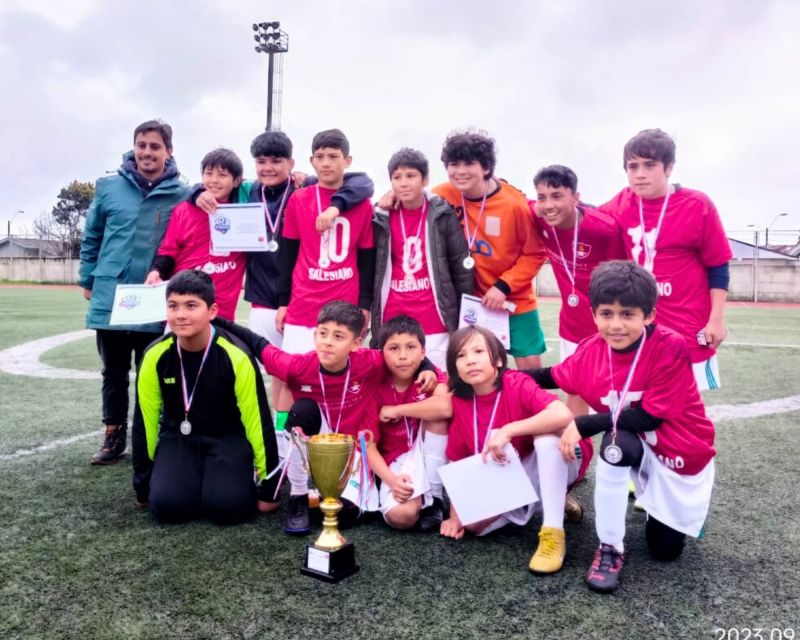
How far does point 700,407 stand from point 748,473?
50.6 inches

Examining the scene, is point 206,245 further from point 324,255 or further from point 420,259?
point 420,259

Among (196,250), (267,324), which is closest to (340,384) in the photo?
(267,324)

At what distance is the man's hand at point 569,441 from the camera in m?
2.58

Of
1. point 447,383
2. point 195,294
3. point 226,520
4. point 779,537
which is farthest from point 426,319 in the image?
point 779,537

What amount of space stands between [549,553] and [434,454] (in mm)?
801

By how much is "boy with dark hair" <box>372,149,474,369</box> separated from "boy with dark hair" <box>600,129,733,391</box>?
932mm

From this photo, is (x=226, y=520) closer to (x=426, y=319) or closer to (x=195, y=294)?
(x=195, y=294)

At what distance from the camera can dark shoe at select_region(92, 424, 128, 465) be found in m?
3.77

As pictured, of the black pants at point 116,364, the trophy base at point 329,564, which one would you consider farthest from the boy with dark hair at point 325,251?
the trophy base at point 329,564

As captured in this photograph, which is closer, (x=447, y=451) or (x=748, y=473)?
(x=447, y=451)

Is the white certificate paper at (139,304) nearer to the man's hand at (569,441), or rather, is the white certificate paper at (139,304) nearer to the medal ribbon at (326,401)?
the medal ribbon at (326,401)

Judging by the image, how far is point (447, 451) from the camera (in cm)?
308

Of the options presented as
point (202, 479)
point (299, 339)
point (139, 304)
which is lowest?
point (202, 479)

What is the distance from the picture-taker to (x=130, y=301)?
134 inches
